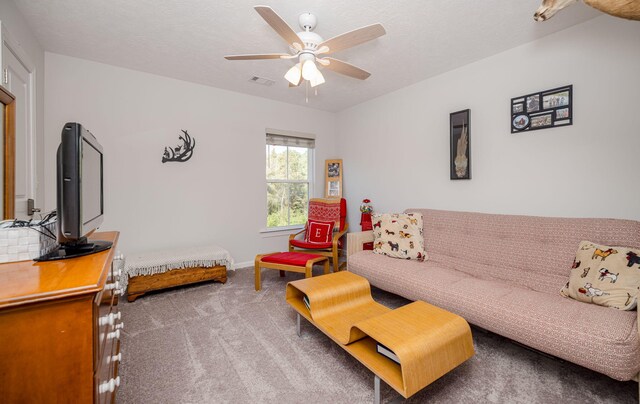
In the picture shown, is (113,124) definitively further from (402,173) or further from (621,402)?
(621,402)

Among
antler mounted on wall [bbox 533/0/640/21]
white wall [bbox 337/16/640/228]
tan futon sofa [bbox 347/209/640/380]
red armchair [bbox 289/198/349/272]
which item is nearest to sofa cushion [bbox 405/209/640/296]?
tan futon sofa [bbox 347/209/640/380]

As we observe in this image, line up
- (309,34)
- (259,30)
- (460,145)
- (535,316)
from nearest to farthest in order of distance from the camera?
(535,316)
(309,34)
(259,30)
(460,145)

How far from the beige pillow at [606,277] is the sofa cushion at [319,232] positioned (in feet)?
7.65

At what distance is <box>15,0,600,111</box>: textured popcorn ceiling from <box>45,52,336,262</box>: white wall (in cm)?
28

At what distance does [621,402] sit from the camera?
1.46 metres

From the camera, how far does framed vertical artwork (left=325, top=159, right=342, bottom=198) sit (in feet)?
15.0

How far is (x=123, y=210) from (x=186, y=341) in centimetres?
189

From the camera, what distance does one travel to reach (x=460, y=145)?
3006 mm

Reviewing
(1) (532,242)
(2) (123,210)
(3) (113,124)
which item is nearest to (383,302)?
(1) (532,242)

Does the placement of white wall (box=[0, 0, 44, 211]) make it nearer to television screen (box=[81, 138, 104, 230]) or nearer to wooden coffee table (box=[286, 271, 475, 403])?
television screen (box=[81, 138, 104, 230])

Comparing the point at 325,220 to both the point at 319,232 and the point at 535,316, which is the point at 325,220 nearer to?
the point at 319,232

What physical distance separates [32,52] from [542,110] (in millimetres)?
4447

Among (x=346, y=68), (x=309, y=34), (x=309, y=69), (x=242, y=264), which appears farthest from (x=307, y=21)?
(x=242, y=264)

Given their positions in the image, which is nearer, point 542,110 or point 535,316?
point 535,316
